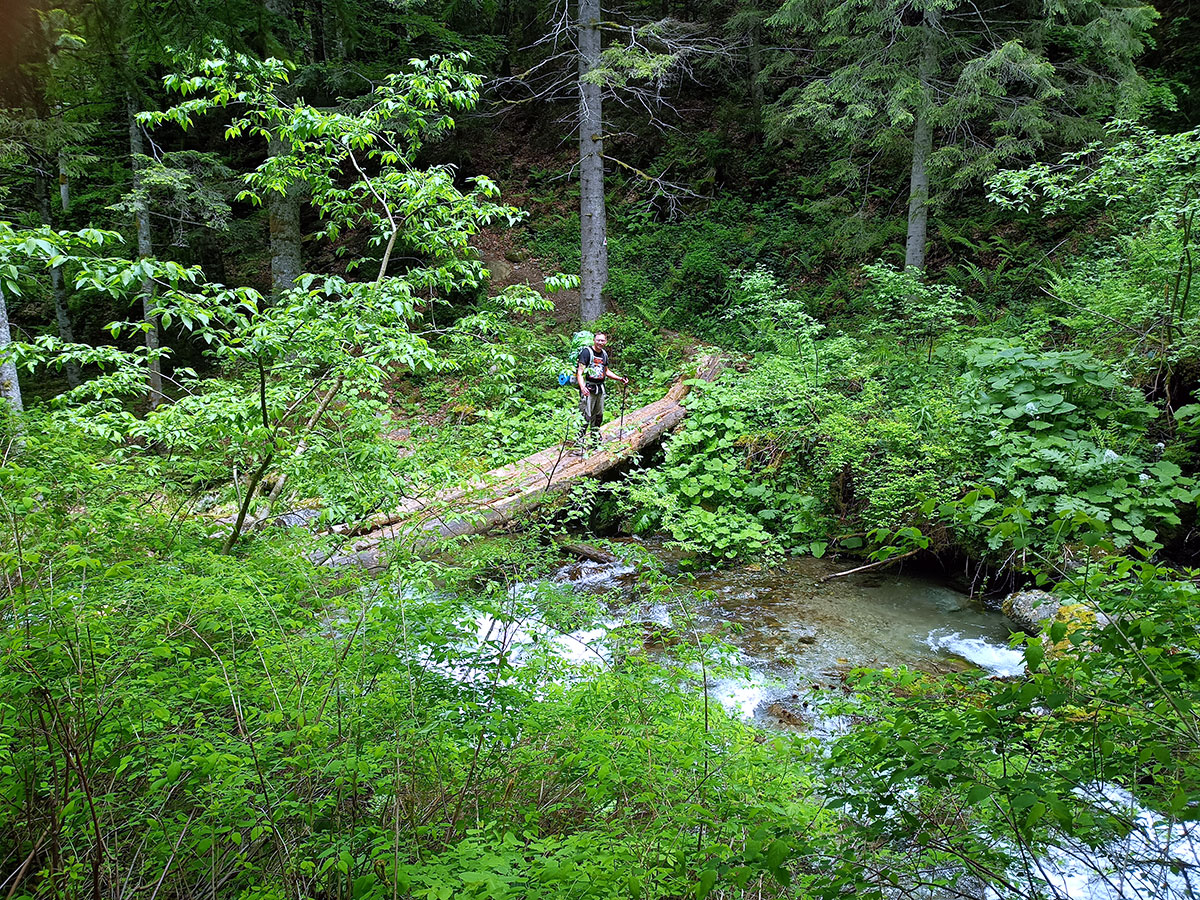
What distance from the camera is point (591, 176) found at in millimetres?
12688

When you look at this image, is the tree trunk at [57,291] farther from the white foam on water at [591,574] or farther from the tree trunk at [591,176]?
the white foam on water at [591,574]

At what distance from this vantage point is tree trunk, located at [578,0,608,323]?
488 inches

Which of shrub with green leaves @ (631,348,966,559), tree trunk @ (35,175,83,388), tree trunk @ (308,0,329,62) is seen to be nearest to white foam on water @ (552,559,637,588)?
shrub with green leaves @ (631,348,966,559)

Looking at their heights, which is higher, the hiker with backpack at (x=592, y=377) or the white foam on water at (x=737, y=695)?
the hiker with backpack at (x=592, y=377)

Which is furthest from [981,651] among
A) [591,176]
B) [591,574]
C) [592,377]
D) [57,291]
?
[57,291]

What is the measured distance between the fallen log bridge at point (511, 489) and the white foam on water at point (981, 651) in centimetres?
367

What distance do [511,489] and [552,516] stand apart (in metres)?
1.63

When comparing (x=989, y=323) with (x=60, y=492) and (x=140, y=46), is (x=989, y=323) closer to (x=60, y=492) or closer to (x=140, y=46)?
(x=140, y=46)

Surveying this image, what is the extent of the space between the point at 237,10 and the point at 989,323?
11.2 m

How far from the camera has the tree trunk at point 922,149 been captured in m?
10.4

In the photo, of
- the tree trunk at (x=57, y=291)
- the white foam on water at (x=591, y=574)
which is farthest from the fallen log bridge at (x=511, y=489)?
the tree trunk at (x=57, y=291)

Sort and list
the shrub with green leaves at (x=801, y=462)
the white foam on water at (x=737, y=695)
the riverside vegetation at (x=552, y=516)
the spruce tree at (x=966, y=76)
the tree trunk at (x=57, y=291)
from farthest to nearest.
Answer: the tree trunk at (x=57, y=291) → the spruce tree at (x=966, y=76) → the shrub with green leaves at (x=801, y=462) → the white foam on water at (x=737, y=695) → the riverside vegetation at (x=552, y=516)

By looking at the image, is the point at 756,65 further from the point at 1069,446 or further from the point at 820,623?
the point at 820,623

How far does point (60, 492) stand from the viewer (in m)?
4.04
